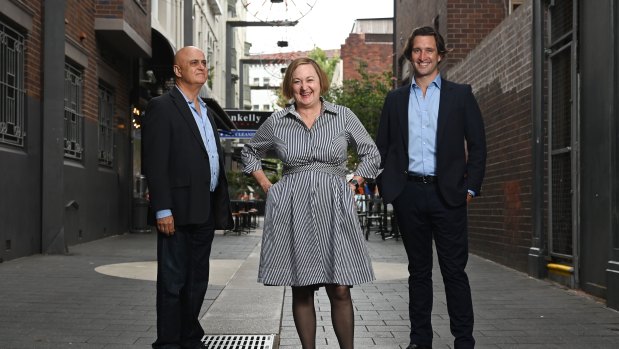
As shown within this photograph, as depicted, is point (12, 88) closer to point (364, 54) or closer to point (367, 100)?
point (367, 100)

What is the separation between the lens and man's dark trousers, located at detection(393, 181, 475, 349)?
5.09 m

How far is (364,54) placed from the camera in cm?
6316

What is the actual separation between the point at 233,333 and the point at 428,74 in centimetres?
223

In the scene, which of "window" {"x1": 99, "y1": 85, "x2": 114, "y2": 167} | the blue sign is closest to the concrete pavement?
"window" {"x1": 99, "y1": 85, "x2": 114, "y2": 167}

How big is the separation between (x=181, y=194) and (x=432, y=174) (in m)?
1.52

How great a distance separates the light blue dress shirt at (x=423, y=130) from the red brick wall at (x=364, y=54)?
55838 millimetres

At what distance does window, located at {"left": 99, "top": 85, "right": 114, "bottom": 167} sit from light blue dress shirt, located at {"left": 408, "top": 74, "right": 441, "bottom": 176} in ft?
42.0

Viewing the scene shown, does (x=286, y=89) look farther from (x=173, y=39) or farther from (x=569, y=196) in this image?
(x=173, y=39)

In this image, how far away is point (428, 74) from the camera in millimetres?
5230

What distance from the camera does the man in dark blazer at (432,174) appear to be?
511 cm

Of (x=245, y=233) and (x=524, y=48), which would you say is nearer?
(x=524, y=48)

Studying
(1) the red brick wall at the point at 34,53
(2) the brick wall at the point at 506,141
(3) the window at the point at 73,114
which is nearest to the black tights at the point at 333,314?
(2) the brick wall at the point at 506,141

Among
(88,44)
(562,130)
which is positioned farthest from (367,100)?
(562,130)

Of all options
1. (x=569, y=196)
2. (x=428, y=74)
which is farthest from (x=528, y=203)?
(x=428, y=74)
